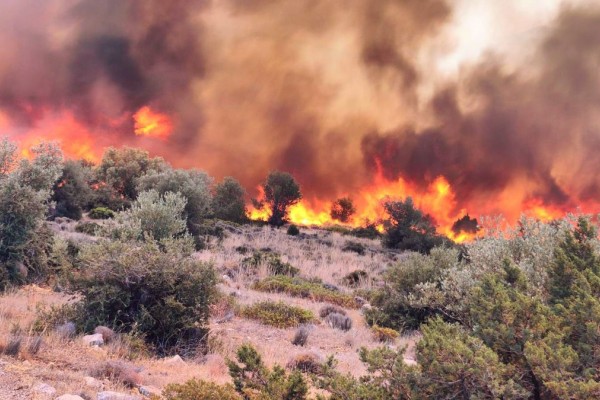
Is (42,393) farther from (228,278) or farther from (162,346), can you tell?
(228,278)

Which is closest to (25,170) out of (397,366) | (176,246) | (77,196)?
(176,246)

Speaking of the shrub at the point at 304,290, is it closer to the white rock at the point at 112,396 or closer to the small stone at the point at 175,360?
the small stone at the point at 175,360

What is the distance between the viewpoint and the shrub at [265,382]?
416cm

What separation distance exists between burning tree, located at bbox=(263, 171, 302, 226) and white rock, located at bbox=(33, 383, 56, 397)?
3897cm

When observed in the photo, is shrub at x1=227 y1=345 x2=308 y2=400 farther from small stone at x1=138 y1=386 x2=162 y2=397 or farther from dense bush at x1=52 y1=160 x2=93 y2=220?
dense bush at x1=52 y1=160 x2=93 y2=220

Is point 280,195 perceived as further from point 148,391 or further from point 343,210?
point 148,391

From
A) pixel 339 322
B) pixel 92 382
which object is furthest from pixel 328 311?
pixel 92 382

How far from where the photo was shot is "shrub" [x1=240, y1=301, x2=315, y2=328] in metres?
11.6

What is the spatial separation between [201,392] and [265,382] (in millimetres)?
668

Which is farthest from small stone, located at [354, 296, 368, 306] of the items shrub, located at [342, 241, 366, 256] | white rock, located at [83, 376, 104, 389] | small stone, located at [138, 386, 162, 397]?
shrub, located at [342, 241, 366, 256]

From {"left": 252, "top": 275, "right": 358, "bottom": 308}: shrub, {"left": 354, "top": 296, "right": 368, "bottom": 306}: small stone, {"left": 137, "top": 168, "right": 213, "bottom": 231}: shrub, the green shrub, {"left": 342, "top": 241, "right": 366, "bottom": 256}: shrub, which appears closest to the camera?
{"left": 252, "top": 275, "right": 358, "bottom": 308}: shrub

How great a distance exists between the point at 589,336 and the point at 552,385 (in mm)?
744

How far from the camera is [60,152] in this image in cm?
1322

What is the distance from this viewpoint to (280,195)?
44.6 meters
